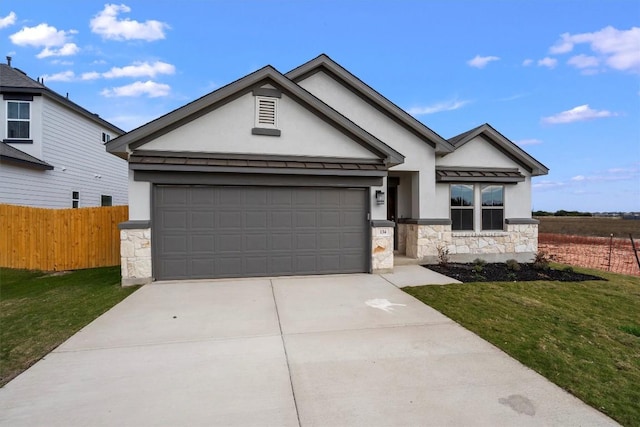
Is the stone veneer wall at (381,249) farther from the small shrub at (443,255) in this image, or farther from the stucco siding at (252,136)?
the small shrub at (443,255)

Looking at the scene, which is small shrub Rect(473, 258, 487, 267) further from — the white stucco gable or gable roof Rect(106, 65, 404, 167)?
gable roof Rect(106, 65, 404, 167)

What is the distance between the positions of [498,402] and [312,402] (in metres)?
1.85

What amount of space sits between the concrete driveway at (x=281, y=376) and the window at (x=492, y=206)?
7365mm

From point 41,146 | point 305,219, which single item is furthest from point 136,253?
point 41,146

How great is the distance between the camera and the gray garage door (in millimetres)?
8398

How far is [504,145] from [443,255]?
461 cm

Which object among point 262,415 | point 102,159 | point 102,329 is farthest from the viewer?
point 102,159

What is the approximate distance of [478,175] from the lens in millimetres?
11547

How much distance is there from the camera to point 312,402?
10.8ft

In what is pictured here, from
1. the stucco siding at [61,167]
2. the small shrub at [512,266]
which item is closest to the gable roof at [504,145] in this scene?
the small shrub at [512,266]

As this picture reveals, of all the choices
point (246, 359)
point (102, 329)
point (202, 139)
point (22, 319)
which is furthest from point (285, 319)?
point (202, 139)

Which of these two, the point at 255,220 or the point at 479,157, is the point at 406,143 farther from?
the point at 255,220

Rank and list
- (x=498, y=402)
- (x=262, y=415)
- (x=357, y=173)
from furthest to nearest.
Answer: (x=357, y=173) → (x=498, y=402) → (x=262, y=415)

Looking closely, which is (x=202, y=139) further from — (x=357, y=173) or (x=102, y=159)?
(x=102, y=159)
